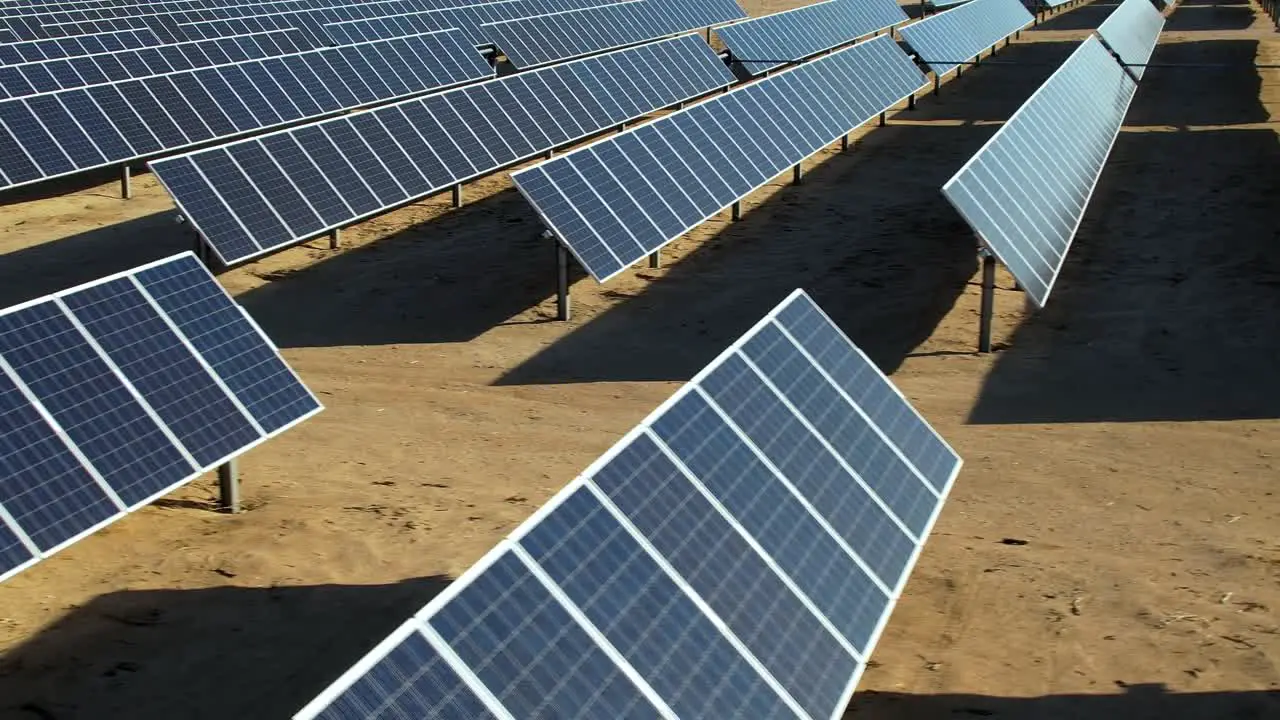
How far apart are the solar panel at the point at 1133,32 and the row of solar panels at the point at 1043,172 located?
493 cm

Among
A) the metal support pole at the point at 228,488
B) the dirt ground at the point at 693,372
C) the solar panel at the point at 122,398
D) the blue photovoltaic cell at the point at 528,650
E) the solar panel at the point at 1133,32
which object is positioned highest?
the blue photovoltaic cell at the point at 528,650

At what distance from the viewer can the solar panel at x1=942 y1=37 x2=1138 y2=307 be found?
59.0 feet

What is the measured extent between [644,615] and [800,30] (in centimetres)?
4032

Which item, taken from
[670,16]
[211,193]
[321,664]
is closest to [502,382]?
[211,193]

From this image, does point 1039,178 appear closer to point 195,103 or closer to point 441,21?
point 195,103

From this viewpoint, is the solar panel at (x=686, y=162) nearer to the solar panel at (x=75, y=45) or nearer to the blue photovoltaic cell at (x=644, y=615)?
the blue photovoltaic cell at (x=644, y=615)

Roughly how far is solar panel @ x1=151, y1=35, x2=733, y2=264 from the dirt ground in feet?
3.14

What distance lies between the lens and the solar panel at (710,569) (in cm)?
687

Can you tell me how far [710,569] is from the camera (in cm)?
862

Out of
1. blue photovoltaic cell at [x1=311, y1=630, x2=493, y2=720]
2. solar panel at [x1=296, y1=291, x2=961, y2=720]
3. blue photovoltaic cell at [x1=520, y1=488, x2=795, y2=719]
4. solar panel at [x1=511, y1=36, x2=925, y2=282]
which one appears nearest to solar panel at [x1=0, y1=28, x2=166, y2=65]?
solar panel at [x1=511, y1=36, x2=925, y2=282]

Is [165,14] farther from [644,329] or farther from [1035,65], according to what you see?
[644,329]

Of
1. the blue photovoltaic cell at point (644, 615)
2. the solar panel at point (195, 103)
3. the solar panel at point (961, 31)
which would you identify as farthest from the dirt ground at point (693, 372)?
the solar panel at point (961, 31)

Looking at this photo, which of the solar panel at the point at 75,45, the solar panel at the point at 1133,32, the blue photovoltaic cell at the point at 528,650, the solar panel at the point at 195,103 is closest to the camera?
the blue photovoltaic cell at the point at 528,650

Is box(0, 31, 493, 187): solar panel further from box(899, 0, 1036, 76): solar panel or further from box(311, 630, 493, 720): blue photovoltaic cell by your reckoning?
box(311, 630, 493, 720): blue photovoltaic cell
